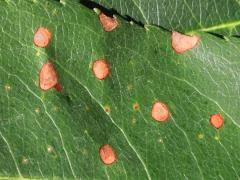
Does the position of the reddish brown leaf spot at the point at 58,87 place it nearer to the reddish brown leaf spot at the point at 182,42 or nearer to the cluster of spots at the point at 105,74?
the cluster of spots at the point at 105,74

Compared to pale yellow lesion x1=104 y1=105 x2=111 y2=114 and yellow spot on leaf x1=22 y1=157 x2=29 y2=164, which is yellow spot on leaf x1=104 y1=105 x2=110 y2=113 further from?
yellow spot on leaf x1=22 y1=157 x2=29 y2=164

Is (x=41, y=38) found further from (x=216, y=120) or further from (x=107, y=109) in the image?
(x=216, y=120)

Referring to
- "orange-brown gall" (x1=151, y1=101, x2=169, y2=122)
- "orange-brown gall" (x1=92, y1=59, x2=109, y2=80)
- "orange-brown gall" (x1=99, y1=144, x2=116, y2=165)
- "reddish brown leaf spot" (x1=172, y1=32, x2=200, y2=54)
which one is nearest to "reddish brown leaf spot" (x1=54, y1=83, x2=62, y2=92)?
"orange-brown gall" (x1=92, y1=59, x2=109, y2=80)

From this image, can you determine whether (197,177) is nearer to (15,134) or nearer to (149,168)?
(149,168)

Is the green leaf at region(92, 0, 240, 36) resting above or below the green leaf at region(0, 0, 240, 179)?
above

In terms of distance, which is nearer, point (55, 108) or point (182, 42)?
point (55, 108)

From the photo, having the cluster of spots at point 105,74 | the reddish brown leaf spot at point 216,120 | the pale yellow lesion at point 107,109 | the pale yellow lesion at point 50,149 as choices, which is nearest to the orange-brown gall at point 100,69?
the cluster of spots at point 105,74

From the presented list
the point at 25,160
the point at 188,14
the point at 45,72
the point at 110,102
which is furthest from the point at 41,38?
the point at 188,14
